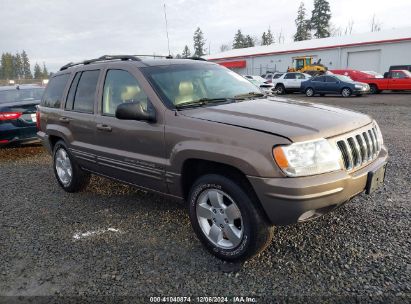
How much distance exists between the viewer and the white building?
31812 mm

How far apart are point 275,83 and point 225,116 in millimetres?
24067

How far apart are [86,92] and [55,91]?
3.53 ft

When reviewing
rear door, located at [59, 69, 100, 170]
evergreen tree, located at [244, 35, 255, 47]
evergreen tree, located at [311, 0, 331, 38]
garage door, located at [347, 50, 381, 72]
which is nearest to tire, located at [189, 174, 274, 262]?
rear door, located at [59, 69, 100, 170]

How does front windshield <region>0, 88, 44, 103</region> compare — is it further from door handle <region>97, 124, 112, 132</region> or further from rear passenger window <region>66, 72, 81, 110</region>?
door handle <region>97, 124, 112, 132</region>

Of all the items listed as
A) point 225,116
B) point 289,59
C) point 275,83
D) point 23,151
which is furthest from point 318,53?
point 225,116

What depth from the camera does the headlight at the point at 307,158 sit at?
2.67m

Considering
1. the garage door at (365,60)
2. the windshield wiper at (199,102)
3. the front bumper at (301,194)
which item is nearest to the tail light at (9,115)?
the windshield wiper at (199,102)

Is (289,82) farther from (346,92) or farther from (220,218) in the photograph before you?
(220,218)

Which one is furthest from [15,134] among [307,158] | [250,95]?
[307,158]

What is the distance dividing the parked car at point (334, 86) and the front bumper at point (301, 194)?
64.9 feet

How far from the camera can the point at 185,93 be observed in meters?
3.70

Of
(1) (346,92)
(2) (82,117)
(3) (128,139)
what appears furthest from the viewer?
(1) (346,92)

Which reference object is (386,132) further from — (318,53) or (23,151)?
(318,53)

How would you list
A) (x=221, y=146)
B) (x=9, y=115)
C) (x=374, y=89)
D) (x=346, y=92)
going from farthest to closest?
(x=374, y=89)
(x=346, y=92)
(x=9, y=115)
(x=221, y=146)
